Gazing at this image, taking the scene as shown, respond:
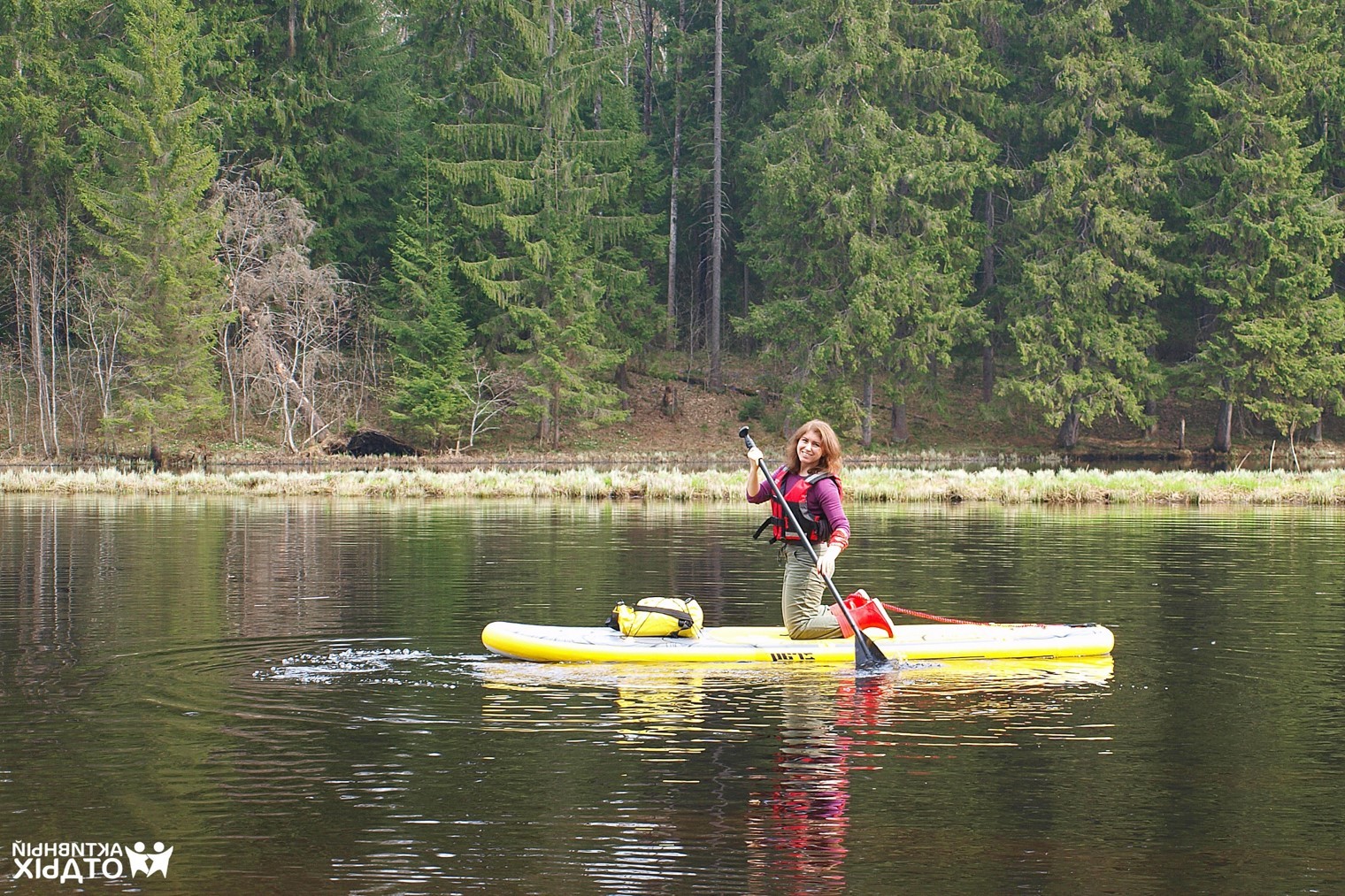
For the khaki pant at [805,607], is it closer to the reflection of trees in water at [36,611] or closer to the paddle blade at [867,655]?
the paddle blade at [867,655]

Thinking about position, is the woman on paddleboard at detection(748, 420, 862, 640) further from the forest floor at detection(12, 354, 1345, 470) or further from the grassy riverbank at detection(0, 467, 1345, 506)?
the forest floor at detection(12, 354, 1345, 470)

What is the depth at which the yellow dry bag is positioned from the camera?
1224 centimetres

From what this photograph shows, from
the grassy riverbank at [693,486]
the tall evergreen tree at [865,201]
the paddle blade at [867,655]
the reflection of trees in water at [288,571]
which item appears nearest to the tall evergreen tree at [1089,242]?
the tall evergreen tree at [865,201]

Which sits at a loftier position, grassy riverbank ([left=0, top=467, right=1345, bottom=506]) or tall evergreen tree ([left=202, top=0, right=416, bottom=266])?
tall evergreen tree ([left=202, top=0, right=416, bottom=266])

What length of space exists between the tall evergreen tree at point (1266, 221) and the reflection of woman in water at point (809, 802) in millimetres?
40698

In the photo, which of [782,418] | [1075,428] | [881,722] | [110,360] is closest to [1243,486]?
[1075,428]

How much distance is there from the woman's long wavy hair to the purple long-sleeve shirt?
78mm

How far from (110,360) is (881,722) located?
41.1m

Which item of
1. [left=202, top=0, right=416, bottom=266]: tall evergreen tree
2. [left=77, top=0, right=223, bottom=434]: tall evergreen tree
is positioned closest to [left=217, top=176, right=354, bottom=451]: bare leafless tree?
[left=77, top=0, right=223, bottom=434]: tall evergreen tree

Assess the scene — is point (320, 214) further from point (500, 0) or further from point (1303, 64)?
Result: point (1303, 64)

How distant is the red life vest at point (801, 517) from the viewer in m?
11.8

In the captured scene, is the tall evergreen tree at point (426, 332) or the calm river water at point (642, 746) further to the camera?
the tall evergreen tree at point (426, 332)

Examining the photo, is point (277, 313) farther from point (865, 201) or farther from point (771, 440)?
point (865, 201)

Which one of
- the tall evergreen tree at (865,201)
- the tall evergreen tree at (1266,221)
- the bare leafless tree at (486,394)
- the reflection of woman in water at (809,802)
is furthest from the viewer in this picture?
the bare leafless tree at (486,394)
